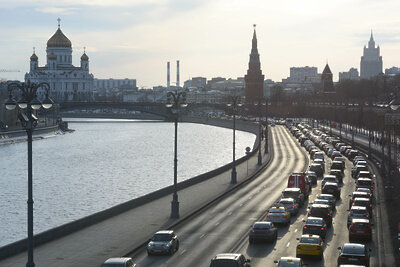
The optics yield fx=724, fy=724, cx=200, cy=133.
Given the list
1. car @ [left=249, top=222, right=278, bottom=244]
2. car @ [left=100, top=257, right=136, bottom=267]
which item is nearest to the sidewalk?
car @ [left=100, top=257, right=136, bottom=267]

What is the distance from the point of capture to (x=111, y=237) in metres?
28.8

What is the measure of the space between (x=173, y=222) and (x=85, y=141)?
310 ft

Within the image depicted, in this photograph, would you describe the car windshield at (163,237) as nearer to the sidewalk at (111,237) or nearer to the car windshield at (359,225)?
the sidewalk at (111,237)

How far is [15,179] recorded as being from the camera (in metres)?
67.8

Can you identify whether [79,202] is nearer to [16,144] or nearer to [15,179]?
[15,179]

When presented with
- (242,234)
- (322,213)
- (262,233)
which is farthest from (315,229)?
(322,213)

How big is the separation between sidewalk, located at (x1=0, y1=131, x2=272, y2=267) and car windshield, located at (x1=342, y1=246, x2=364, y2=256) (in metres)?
7.72

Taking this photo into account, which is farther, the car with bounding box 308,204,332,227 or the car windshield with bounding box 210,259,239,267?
the car with bounding box 308,204,332,227

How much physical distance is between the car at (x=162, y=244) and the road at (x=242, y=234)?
0.23 meters

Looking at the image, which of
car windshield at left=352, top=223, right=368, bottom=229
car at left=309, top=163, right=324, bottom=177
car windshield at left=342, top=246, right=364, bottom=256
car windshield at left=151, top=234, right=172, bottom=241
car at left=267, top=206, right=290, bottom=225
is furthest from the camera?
car at left=309, top=163, right=324, bottom=177

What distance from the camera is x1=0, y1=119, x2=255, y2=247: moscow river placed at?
46969mm

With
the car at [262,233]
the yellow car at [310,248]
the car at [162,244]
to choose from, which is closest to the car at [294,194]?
the car at [262,233]

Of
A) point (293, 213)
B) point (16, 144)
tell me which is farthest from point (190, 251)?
point (16, 144)

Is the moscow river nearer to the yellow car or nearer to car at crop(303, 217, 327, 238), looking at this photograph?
car at crop(303, 217, 327, 238)
